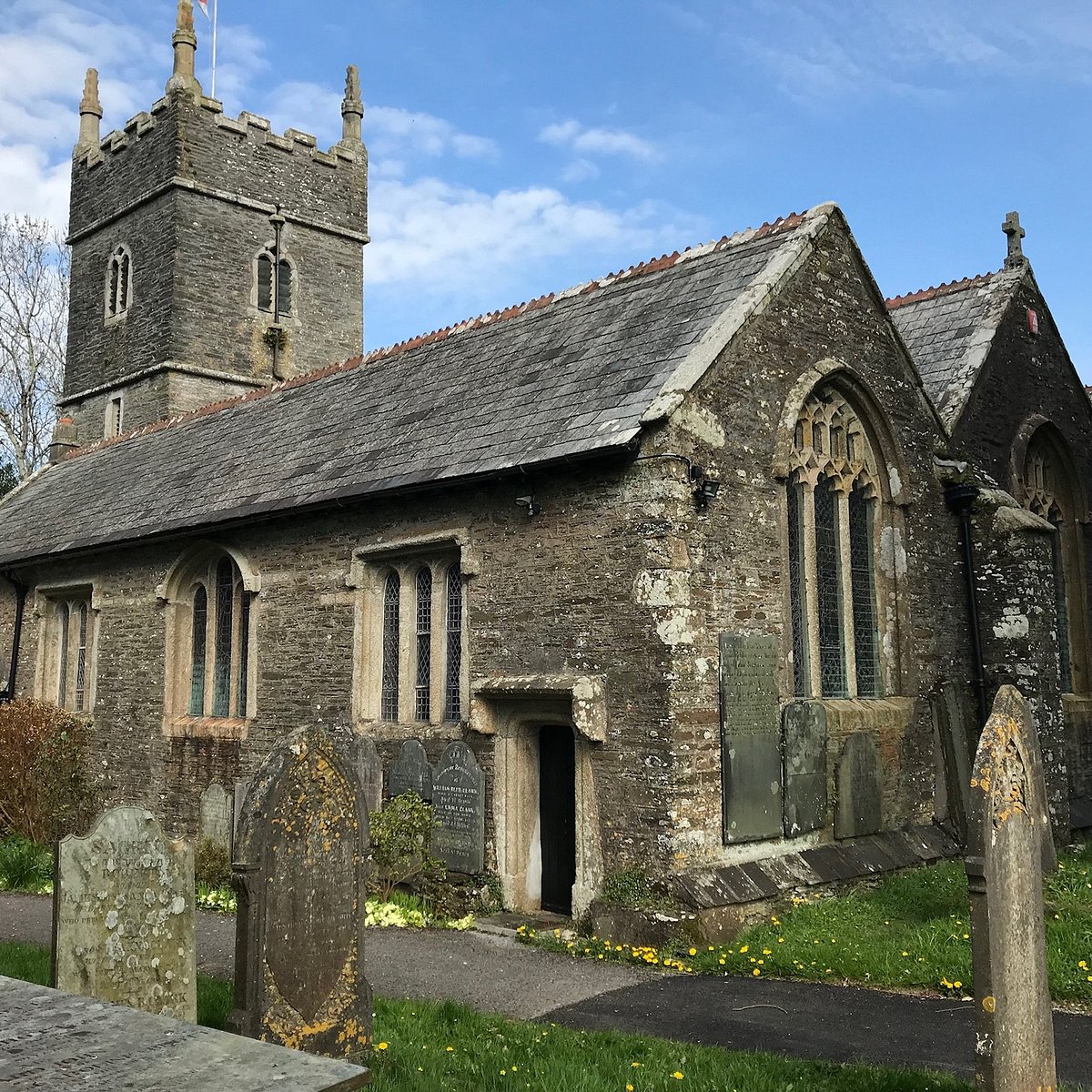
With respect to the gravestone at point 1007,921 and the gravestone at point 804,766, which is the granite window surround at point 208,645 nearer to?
the gravestone at point 804,766

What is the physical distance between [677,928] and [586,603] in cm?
295

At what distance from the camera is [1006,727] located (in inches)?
203

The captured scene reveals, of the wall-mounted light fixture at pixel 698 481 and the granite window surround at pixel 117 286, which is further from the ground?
the granite window surround at pixel 117 286

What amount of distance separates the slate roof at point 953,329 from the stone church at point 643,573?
0.07m

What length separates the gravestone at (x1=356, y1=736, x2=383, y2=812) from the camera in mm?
12062

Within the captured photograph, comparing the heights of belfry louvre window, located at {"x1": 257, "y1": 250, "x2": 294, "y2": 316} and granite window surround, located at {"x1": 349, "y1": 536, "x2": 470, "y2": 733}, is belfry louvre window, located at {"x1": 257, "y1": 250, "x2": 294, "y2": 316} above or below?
above

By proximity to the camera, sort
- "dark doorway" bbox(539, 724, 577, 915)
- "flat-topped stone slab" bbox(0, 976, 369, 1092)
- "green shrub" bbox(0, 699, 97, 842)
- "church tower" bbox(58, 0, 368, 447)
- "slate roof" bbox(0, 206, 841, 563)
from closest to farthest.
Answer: "flat-topped stone slab" bbox(0, 976, 369, 1092) < "slate roof" bbox(0, 206, 841, 563) < "dark doorway" bbox(539, 724, 577, 915) < "green shrub" bbox(0, 699, 97, 842) < "church tower" bbox(58, 0, 368, 447)

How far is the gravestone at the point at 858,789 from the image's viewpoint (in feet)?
37.1

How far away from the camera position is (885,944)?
8.78 meters

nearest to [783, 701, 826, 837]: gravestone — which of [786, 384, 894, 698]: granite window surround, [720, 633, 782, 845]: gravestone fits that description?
[720, 633, 782, 845]: gravestone

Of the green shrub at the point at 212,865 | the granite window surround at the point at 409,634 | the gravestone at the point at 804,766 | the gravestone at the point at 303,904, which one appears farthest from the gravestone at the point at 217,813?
the gravestone at the point at 303,904

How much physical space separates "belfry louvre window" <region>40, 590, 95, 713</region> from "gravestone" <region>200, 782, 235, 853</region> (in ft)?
12.8

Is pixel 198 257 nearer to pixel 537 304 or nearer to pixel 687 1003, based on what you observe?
pixel 537 304

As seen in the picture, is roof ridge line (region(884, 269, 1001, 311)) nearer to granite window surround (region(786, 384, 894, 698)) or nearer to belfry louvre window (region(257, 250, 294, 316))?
granite window surround (region(786, 384, 894, 698))
